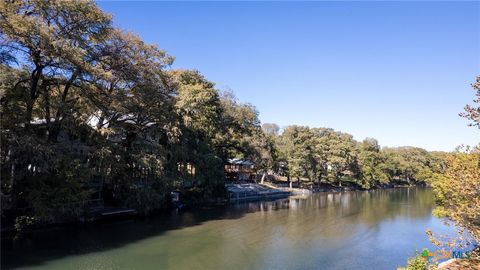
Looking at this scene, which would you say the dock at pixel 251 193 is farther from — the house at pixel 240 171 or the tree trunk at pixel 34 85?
the tree trunk at pixel 34 85

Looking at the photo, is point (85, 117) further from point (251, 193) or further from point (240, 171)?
point (240, 171)

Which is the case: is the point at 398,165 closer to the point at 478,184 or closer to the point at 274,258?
the point at 274,258

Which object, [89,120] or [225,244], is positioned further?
[89,120]

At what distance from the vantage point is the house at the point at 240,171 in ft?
182

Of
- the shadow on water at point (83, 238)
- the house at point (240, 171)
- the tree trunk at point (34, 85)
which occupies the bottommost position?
the shadow on water at point (83, 238)

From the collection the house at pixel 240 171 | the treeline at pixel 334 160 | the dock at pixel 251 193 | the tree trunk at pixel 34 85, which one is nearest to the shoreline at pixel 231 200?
the dock at pixel 251 193

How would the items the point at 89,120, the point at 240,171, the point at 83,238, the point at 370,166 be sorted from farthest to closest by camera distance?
1. the point at 370,166
2. the point at 240,171
3. the point at 89,120
4. the point at 83,238

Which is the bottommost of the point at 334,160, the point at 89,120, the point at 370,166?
the point at 370,166

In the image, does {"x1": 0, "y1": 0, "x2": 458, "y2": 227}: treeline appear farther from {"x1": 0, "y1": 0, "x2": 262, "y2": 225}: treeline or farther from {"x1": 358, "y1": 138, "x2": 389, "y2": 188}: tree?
{"x1": 358, "y1": 138, "x2": 389, "y2": 188}: tree

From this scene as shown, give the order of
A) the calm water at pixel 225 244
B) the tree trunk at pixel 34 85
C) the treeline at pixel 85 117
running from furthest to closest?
the tree trunk at pixel 34 85 → the treeline at pixel 85 117 → the calm water at pixel 225 244

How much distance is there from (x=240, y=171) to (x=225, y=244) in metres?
39.0

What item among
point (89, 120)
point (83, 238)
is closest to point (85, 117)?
point (89, 120)

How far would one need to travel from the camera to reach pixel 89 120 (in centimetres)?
2358

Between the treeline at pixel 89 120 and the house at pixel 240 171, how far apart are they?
19.9m
